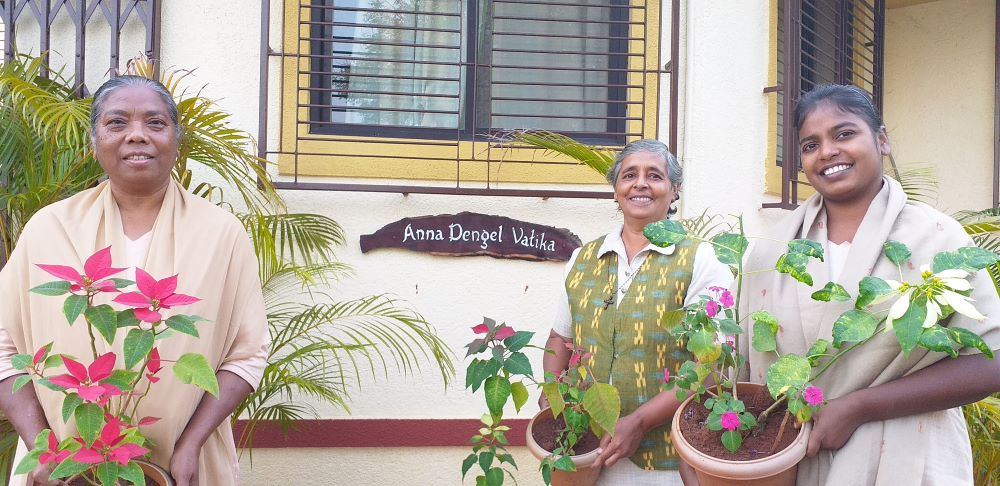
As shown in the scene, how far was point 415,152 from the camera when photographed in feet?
12.7

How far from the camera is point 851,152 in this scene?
1.83 metres

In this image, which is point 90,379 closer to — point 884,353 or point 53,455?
point 53,455

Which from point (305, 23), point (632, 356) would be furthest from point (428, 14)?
point (632, 356)

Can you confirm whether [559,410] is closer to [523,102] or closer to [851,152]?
[851,152]

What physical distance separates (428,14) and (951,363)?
2712 millimetres

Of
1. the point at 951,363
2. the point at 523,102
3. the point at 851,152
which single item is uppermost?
the point at 523,102

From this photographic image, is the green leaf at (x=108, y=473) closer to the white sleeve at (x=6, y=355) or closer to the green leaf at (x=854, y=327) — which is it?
the white sleeve at (x=6, y=355)

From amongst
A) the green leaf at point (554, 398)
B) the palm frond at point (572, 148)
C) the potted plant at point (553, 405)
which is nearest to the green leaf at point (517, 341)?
the potted plant at point (553, 405)

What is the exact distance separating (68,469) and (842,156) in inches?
64.3

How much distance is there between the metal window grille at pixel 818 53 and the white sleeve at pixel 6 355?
126 inches

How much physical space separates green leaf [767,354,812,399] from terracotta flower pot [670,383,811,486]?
0.38 ft

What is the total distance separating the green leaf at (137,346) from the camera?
1643 millimetres

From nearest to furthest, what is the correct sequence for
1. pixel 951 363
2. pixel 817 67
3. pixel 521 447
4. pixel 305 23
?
1. pixel 951 363
2. pixel 305 23
3. pixel 521 447
4. pixel 817 67

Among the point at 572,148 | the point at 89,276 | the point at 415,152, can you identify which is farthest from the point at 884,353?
the point at 415,152
